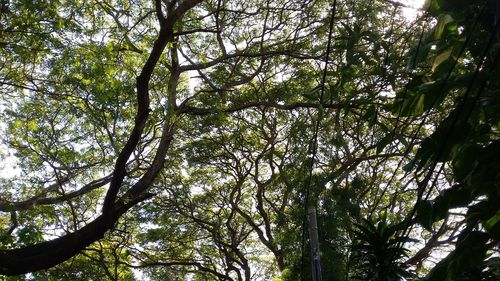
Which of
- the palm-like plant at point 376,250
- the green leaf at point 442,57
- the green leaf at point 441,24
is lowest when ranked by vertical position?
the green leaf at point 442,57

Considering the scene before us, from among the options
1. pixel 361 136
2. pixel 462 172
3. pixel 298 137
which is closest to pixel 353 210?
pixel 298 137

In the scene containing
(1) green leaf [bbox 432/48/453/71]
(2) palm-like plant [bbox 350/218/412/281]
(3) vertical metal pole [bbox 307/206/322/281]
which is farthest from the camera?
(3) vertical metal pole [bbox 307/206/322/281]

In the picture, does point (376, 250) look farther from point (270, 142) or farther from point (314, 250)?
point (270, 142)

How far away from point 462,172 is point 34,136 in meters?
7.15

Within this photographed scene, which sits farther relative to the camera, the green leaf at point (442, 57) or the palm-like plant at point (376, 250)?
the palm-like plant at point (376, 250)

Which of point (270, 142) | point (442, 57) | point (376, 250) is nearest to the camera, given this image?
point (442, 57)

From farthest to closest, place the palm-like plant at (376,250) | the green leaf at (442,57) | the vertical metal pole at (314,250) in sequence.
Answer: the vertical metal pole at (314,250) → the palm-like plant at (376,250) → the green leaf at (442,57)

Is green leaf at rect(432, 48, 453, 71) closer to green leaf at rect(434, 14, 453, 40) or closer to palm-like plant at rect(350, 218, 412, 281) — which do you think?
green leaf at rect(434, 14, 453, 40)

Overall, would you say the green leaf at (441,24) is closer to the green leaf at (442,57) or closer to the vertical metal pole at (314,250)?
the green leaf at (442,57)

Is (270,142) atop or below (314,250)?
atop

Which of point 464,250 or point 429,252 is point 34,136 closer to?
point 464,250

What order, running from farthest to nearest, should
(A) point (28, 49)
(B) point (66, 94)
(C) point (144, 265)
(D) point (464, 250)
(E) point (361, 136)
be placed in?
1. (C) point (144, 265)
2. (E) point (361, 136)
3. (B) point (66, 94)
4. (A) point (28, 49)
5. (D) point (464, 250)

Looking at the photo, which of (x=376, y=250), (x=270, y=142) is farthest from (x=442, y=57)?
(x=270, y=142)

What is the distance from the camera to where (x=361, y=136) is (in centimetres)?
966
